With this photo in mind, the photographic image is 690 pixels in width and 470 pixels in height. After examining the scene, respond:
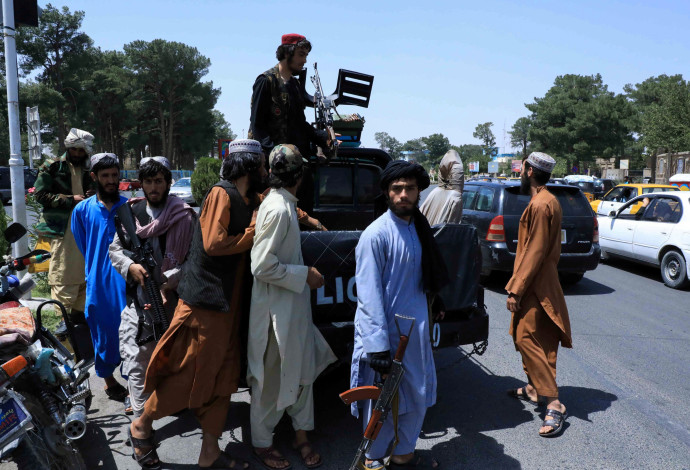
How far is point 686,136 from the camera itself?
967 inches

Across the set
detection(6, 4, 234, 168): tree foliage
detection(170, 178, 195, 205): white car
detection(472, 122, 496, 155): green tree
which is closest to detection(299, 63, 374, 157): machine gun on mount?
detection(170, 178, 195, 205): white car

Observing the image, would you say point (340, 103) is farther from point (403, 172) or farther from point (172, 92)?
point (172, 92)

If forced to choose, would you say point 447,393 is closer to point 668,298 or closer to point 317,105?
point 317,105

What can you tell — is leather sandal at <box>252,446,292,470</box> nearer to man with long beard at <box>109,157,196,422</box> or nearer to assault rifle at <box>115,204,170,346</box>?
man with long beard at <box>109,157,196,422</box>

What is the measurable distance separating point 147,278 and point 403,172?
1719 millimetres

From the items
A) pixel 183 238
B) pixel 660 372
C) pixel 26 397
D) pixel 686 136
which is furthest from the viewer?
pixel 686 136

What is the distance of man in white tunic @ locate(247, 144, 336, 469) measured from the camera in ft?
9.57

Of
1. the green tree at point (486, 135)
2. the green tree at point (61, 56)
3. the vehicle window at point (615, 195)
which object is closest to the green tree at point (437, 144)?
the green tree at point (486, 135)

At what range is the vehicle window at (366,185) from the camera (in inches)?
239

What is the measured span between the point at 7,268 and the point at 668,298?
852 centimetres

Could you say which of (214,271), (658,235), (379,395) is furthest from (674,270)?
(214,271)

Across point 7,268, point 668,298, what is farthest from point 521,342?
point 668,298

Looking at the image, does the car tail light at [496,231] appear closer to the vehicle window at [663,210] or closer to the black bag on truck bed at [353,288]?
the vehicle window at [663,210]

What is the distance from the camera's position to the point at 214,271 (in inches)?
117
